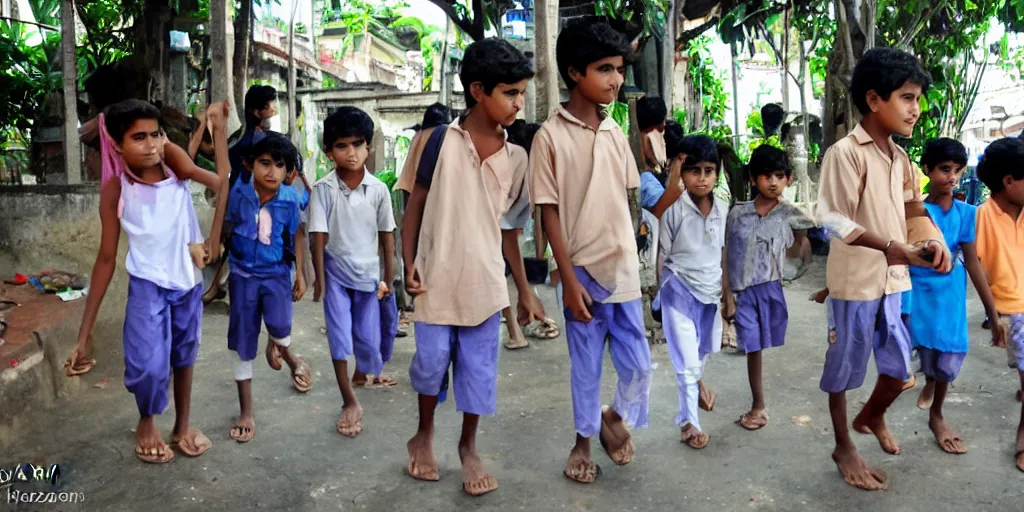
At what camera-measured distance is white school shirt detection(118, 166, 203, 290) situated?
3.25 m

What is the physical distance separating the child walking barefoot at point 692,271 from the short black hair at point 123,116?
2339 millimetres

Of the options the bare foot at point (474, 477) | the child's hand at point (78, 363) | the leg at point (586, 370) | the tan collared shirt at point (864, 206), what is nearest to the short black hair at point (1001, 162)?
the tan collared shirt at point (864, 206)

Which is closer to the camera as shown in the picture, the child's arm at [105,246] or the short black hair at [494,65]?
the short black hair at [494,65]

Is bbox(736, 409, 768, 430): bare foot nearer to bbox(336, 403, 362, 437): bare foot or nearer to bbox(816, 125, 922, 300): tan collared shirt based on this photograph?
bbox(816, 125, 922, 300): tan collared shirt

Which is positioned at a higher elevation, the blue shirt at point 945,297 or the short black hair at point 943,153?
the short black hair at point 943,153

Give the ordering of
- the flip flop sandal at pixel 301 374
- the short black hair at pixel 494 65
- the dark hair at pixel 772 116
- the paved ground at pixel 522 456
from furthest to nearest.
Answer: the dark hair at pixel 772 116 < the flip flop sandal at pixel 301 374 < the paved ground at pixel 522 456 < the short black hair at pixel 494 65

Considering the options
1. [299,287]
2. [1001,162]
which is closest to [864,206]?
[1001,162]

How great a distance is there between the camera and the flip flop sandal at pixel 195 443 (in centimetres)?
346

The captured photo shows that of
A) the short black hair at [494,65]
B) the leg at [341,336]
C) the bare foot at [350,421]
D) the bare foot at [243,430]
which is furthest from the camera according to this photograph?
the leg at [341,336]

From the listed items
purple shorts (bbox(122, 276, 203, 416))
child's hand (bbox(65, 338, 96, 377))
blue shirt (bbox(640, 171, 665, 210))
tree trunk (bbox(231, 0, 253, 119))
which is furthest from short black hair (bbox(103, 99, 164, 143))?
tree trunk (bbox(231, 0, 253, 119))

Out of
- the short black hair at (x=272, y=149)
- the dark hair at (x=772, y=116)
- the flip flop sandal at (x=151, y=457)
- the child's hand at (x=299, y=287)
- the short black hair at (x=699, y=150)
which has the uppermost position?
the dark hair at (x=772, y=116)

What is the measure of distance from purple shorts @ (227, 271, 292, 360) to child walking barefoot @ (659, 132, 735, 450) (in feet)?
6.11

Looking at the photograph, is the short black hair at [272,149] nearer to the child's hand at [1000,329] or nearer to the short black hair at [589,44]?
the short black hair at [589,44]

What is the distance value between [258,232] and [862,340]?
8.91 feet
